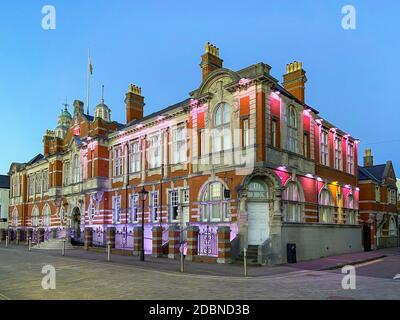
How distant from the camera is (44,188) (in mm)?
49062

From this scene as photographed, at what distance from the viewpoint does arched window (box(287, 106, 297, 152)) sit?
26.3 m

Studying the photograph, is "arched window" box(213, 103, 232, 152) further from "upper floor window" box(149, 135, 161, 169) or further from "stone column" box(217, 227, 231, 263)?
"upper floor window" box(149, 135, 161, 169)

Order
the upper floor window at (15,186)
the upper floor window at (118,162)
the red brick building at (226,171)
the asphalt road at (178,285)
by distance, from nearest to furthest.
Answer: the asphalt road at (178,285) < the red brick building at (226,171) < the upper floor window at (118,162) < the upper floor window at (15,186)

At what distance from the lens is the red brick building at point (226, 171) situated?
2345 cm

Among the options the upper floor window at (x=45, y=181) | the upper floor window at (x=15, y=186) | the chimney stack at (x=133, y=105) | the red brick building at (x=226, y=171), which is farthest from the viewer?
the upper floor window at (x=15, y=186)

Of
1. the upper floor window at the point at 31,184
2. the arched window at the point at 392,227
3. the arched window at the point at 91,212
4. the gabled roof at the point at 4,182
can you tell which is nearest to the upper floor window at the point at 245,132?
the arched window at the point at 91,212

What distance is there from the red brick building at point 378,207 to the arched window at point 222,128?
17.2 metres

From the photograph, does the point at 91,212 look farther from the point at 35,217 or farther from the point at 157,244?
the point at 35,217

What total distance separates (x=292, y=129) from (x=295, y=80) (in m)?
4.58

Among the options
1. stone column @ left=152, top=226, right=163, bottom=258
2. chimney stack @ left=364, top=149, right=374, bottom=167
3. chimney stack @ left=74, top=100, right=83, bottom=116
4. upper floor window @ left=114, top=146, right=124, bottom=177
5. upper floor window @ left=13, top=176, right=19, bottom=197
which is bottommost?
stone column @ left=152, top=226, right=163, bottom=258

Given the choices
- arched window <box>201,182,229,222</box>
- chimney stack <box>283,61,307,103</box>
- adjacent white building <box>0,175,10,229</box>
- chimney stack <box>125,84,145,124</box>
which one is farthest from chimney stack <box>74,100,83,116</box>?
adjacent white building <box>0,175,10,229</box>

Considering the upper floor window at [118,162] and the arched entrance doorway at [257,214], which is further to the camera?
the upper floor window at [118,162]

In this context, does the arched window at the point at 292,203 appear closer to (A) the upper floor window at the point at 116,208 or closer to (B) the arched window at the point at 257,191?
(B) the arched window at the point at 257,191

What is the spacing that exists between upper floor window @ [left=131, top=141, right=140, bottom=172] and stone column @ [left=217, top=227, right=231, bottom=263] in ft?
46.2
